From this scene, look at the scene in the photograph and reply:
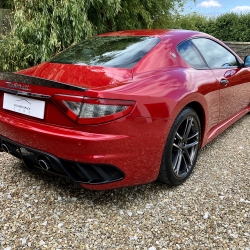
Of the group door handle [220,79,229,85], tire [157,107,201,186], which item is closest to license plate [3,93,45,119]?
tire [157,107,201,186]

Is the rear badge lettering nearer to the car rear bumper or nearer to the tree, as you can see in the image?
the car rear bumper

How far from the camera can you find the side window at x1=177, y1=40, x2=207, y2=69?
2.60 metres

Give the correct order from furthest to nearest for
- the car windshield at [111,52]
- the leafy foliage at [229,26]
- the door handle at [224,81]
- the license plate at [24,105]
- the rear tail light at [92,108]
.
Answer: the leafy foliage at [229,26], the door handle at [224,81], the car windshield at [111,52], the license plate at [24,105], the rear tail light at [92,108]

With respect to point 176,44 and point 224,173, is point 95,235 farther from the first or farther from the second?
point 176,44

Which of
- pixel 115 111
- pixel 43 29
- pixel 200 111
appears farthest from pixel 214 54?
pixel 43 29

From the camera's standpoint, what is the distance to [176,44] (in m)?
2.56

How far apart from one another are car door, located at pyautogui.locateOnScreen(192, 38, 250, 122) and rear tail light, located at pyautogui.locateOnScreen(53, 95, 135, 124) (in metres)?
1.47

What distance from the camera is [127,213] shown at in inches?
82.6

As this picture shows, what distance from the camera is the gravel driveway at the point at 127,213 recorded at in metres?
1.82

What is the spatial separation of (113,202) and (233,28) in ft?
42.6

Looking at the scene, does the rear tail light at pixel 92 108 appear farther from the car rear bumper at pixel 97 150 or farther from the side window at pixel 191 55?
the side window at pixel 191 55

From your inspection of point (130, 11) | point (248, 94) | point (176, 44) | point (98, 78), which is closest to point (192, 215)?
point (98, 78)

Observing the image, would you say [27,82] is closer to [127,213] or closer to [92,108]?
[92,108]

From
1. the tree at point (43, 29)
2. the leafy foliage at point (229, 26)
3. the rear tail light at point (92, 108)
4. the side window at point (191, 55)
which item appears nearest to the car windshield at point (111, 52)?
the side window at point (191, 55)
